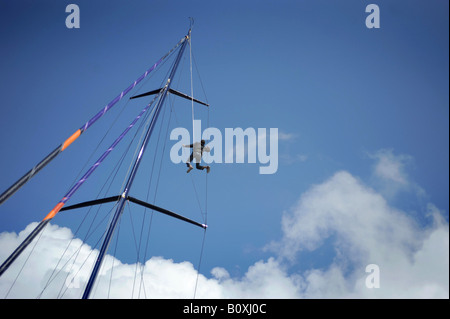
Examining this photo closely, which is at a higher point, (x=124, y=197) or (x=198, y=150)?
(x=198, y=150)

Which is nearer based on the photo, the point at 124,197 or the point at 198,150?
the point at 124,197

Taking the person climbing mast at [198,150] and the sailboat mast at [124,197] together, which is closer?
the sailboat mast at [124,197]

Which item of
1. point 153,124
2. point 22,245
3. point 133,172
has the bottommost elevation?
point 22,245

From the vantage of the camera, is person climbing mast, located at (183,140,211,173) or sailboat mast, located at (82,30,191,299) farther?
person climbing mast, located at (183,140,211,173)

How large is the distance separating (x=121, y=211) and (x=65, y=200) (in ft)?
4.66
